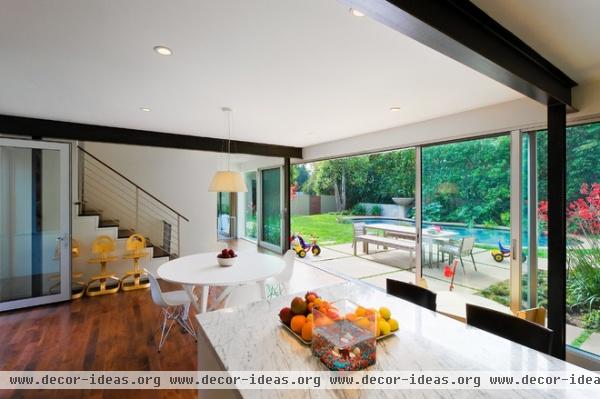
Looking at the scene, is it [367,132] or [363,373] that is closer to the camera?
[363,373]

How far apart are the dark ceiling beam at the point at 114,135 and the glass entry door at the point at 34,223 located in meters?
0.41

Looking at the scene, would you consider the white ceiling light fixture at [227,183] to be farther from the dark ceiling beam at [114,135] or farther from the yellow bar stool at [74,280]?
the yellow bar stool at [74,280]

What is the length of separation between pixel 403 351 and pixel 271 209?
5773 mm

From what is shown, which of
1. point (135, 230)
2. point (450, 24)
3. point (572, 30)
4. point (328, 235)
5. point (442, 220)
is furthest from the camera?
point (328, 235)

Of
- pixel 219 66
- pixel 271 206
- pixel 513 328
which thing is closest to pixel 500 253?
pixel 513 328

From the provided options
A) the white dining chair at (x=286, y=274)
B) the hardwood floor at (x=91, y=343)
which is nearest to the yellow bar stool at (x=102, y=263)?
the hardwood floor at (x=91, y=343)

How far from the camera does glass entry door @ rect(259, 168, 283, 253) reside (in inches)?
253

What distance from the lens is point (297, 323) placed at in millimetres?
1311

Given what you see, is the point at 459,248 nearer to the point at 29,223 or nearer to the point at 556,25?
the point at 556,25

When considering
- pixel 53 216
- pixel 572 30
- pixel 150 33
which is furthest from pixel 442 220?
pixel 53 216

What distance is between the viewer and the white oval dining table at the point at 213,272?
2490 mm

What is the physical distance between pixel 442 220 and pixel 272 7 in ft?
10.3

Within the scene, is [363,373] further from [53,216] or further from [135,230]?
[135,230]

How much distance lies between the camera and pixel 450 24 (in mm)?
1244
